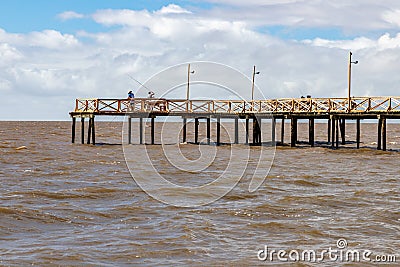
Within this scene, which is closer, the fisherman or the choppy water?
the choppy water

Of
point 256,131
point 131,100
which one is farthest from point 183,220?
point 256,131

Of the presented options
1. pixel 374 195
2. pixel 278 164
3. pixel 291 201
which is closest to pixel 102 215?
pixel 291 201

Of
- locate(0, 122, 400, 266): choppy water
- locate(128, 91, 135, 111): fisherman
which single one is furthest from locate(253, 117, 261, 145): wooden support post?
locate(0, 122, 400, 266): choppy water

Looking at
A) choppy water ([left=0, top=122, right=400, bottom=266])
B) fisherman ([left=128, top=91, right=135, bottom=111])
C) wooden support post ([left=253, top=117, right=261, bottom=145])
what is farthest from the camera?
wooden support post ([left=253, top=117, right=261, bottom=145])

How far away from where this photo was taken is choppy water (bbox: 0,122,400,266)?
Result: 451 inches

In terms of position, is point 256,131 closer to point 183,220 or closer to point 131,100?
point 131,100

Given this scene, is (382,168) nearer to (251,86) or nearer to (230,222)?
(230,222)

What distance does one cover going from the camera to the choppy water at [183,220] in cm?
1145

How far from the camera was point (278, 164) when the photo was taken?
96.7 feet

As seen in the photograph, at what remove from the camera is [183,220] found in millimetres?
14539

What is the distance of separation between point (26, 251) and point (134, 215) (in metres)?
3.93

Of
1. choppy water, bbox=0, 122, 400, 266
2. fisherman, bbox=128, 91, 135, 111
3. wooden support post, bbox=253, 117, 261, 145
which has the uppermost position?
fisherman, bbox=128, 91, 135, 111

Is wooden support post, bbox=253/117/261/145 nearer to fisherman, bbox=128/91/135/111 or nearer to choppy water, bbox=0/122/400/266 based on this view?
fisherman, bbox=128/91/135/111

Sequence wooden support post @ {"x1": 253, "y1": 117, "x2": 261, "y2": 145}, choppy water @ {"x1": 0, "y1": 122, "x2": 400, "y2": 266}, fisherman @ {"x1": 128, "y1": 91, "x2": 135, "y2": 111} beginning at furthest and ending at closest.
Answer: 1. wooden support post @ {"x1": 253, "y1": 117, "x2": 261, "y2": 145}
2. fisherman @ {"x1": 128, "y1": 91, "x2": 135, "y2": 111}
3. choppy water @ {"x1": 0, "y1": 122, "x2": 400, "y2": 266}
